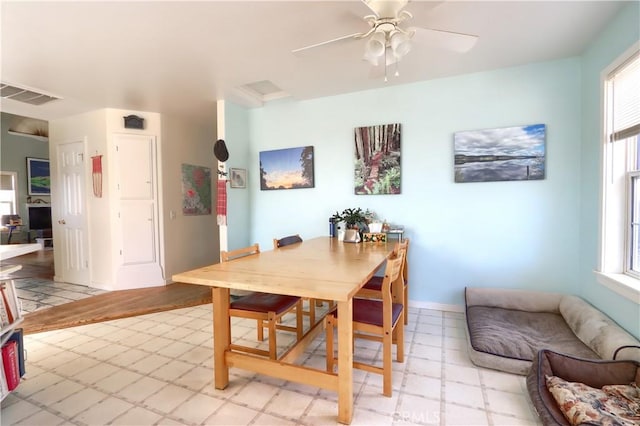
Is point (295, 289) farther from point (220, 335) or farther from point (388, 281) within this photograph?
point (220, 335)

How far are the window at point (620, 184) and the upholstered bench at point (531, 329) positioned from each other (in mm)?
337

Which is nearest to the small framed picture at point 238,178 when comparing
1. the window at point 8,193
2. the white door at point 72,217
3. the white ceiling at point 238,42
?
the white ceiling at point 238,42

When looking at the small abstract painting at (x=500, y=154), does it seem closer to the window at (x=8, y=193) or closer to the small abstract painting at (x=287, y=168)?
the small abstract painting at (x=287, y=168)

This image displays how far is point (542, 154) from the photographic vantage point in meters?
2.79

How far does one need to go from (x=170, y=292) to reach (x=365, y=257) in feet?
10.3

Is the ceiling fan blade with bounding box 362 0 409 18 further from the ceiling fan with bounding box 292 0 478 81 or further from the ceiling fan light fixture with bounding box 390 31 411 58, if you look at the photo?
the ceiling fan light fixture with bounding box 390 31 411 58

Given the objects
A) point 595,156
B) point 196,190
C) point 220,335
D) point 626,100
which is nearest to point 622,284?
point 595,156

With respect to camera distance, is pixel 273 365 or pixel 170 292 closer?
pixel 273 365

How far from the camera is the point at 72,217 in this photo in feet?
14.4

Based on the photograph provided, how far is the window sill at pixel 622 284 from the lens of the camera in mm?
1840

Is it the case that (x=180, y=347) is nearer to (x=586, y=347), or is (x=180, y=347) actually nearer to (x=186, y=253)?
(x=186, y=253)

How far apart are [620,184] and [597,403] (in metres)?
1.69

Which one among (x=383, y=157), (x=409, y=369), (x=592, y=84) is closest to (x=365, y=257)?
(x=409, y=369)

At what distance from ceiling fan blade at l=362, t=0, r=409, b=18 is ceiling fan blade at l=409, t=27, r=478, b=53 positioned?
16 centimetres
